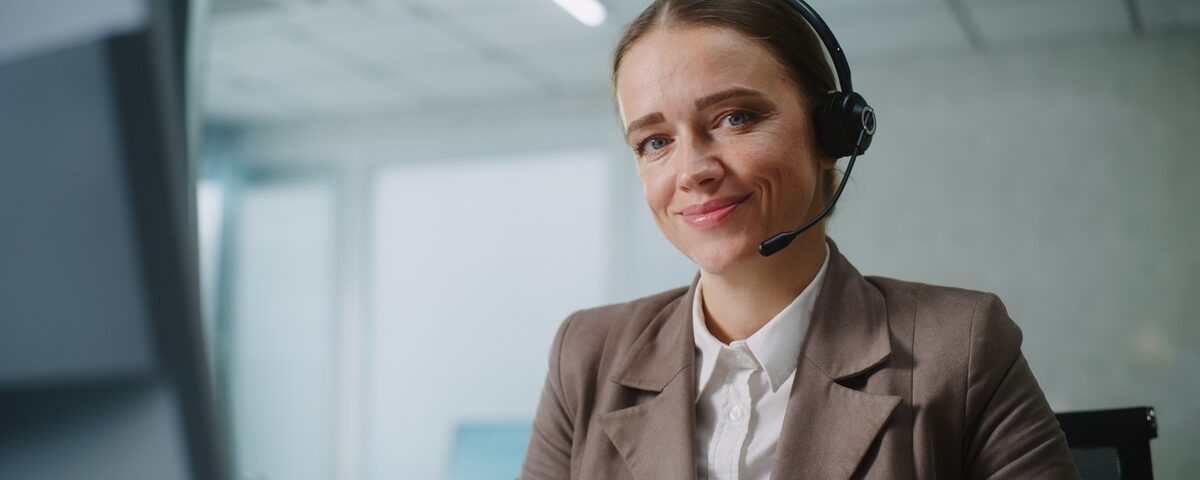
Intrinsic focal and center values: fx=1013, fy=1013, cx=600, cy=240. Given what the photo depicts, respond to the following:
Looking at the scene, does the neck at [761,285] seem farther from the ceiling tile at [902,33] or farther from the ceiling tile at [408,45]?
the ceiling tile at [408,45]

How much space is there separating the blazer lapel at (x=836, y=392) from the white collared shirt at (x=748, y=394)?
20 mm

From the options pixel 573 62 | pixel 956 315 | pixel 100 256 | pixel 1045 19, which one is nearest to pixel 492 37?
pixel 573 62

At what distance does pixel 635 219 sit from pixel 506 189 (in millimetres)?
810

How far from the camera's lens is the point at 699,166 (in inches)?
32.9

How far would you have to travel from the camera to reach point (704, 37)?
2.83 ft

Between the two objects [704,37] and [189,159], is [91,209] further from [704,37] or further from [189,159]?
[704,37]

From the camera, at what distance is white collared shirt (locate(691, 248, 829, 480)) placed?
2.90 feet

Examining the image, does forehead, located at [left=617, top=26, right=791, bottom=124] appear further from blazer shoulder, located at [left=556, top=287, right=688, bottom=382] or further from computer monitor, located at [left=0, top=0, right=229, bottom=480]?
computer monitor, located at [left=0, top=0, right=229, bottom=480]

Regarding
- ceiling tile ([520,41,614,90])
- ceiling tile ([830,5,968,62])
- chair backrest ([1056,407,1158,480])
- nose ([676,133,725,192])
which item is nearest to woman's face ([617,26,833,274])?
nose ([676,133,725,192])

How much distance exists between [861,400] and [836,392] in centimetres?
2

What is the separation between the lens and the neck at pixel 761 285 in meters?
0.90

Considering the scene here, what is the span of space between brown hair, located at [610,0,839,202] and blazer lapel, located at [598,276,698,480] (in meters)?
0.23

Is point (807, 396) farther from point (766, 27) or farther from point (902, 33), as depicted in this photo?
point (902, 33)

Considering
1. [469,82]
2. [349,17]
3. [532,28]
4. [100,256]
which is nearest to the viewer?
[100,256]
